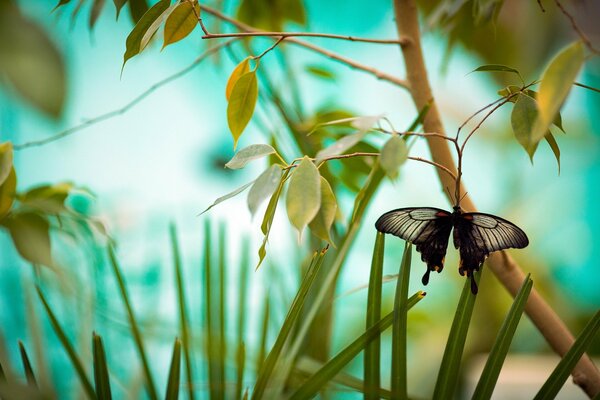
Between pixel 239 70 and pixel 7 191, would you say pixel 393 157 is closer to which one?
pixel 239 70

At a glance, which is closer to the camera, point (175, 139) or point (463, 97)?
point (175, 139)

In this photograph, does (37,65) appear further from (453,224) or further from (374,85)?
(374,85)

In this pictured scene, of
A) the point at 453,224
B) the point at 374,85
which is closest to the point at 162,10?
the point at 453,224

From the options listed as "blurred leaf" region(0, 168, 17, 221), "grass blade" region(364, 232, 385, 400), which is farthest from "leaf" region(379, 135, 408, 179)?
"blurred leaf" region(0, 168, 17, 221)

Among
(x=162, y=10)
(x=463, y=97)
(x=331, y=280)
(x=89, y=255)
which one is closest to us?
(x=162, y=10)

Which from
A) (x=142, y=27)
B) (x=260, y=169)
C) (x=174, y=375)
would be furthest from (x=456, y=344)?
(x=260, y=169)

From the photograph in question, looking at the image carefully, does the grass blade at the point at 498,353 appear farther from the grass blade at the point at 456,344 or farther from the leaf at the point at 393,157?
the leaf at the point at 393,157
